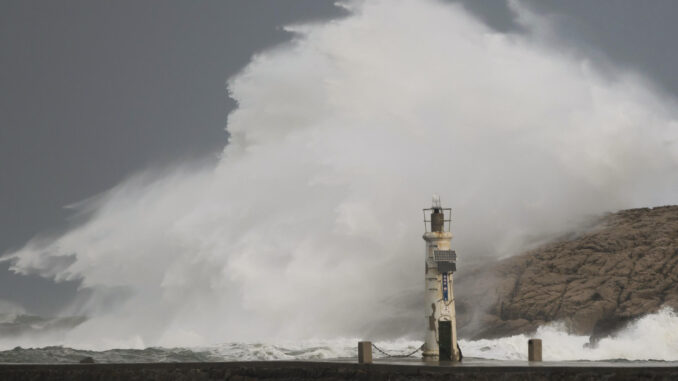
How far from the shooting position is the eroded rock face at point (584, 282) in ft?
88.5

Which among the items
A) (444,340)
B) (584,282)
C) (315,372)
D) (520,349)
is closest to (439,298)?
(444,340)

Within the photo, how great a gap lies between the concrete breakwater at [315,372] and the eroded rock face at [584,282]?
15558mm

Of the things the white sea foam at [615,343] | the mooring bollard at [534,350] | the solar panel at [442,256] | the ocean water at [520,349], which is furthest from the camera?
the white sea foam at [615,343]

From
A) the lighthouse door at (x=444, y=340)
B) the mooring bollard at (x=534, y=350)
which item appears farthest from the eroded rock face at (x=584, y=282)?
the lighthouse door at (x=444, y=340)

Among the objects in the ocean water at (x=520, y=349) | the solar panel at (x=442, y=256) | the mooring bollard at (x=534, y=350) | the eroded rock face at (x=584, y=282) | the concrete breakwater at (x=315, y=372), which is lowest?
the concrete breakwater at (x=315, y=372)

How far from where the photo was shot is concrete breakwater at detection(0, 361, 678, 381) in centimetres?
1025

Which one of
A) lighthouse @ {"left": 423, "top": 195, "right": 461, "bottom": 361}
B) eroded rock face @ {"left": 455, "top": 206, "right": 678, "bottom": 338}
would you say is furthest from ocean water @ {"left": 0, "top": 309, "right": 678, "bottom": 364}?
lighthouse @ {"left": 423, "top": 195, "right": 461, "bottom": 361}

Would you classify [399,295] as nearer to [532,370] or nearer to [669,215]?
[669,215]

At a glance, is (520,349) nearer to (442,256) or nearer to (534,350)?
(534,350)

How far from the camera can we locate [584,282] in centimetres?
2858

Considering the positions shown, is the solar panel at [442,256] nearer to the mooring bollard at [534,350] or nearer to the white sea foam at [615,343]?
the mooring bollard at [534,350]

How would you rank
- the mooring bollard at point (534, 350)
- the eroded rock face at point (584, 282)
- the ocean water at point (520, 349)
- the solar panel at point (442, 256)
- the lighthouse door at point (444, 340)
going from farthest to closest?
the eroded rock face at point (584, 282)
the ocean water at point (520, 349)
the solar panel at point (442, 256)
the lighthouse door at point (444, 340)
the mooring bollard at point (534, 350)

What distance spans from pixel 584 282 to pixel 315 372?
58.9 ft

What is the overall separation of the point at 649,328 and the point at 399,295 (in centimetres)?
865
